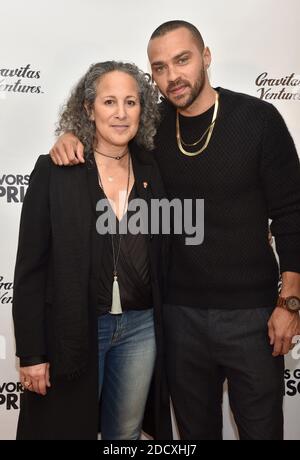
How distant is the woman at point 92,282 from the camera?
5.11 feet

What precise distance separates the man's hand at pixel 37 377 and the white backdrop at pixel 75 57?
0.79m

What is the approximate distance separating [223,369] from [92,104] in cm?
108

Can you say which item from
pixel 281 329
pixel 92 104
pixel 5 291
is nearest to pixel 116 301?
pixel 281 329

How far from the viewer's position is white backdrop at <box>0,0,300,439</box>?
7.38 feet

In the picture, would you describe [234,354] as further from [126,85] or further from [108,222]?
[126,85]

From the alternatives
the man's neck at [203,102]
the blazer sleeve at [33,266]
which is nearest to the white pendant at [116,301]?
the blazer sleeve at [33,266]

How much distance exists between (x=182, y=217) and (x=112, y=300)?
39cm

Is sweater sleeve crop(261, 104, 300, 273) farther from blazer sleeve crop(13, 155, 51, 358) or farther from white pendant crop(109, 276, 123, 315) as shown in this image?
blazer sleeve crop(13, 155, 51, 358)

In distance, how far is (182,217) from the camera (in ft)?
5.67

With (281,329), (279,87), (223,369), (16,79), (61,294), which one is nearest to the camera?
(61,294)

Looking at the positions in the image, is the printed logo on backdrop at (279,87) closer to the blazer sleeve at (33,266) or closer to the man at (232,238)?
the man at (232,238)

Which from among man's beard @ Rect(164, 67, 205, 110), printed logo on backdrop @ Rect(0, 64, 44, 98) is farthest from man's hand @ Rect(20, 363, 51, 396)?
printed logo on backdrop @ Rect(0, 64, 44, 98)

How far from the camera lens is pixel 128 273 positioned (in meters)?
1.63

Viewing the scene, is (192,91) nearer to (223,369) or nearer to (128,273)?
(128,273)
